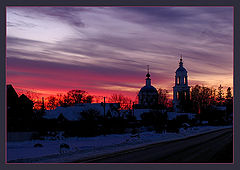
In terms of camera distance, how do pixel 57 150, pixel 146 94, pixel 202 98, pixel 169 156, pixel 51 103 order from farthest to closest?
pixel 146 94, pixel 202 98, pixel 51 103, pixel 57 150, pixel 169 156

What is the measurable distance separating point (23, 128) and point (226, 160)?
84.3 feet

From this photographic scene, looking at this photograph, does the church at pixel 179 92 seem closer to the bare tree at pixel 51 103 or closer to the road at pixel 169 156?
the bare tree at pixel 51 103

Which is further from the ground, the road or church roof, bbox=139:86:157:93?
church roof, bbox=139:86:157:93


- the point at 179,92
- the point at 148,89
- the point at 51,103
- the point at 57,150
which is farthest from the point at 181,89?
the point at 57,150

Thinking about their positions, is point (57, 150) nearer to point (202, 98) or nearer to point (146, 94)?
point (202, 98)

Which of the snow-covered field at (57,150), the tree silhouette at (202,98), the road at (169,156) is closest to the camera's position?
the road at (169,156)

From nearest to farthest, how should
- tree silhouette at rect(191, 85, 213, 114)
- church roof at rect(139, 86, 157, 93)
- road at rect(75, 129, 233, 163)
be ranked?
road at rect(75, 129, 233, 163)
tree silhouette at rect(191, 85, 213, 114)
church roof at rect(139, 86, 157, 93)

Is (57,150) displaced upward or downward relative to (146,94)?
downward

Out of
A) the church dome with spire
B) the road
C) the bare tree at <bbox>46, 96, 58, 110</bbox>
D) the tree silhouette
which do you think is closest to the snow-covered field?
the road

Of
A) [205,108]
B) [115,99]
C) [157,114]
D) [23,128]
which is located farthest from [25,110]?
[205,108]

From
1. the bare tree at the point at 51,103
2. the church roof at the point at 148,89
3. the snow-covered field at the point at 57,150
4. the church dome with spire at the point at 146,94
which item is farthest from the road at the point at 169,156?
the church roof at the point at 148,89

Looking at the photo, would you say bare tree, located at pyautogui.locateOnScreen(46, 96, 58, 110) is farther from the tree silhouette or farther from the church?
the tree silhouette

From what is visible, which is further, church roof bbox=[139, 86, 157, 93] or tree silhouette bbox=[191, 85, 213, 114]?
church roof bbox=[139, 86, 157, 93]

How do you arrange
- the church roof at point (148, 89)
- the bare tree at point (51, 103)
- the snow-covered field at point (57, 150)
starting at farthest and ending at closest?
1. the church roof at point (148, 89)
2. the bare tree at point (51, 103)
3. the snow-covered field at point (57, 150)
